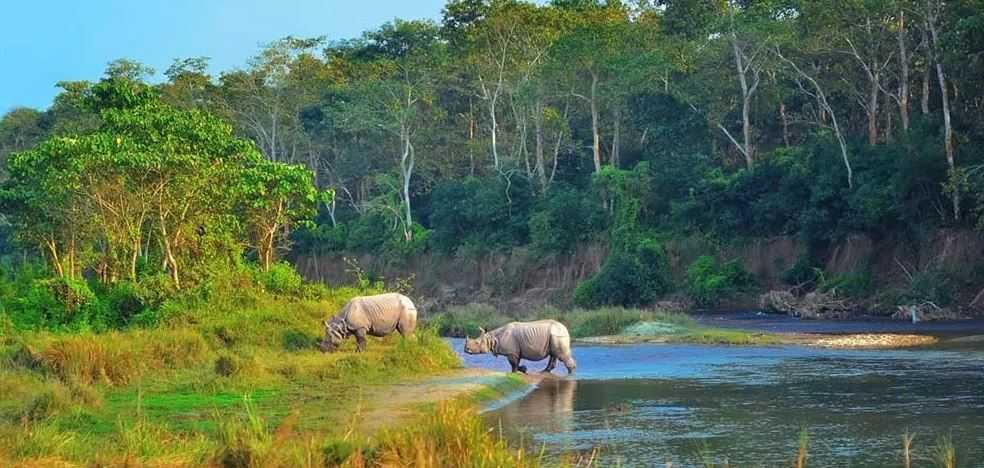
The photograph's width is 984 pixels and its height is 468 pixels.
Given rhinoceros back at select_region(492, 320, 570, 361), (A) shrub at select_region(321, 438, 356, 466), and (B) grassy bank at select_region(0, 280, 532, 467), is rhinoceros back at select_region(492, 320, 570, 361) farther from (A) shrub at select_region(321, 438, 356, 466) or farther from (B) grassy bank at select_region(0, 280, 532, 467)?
(A) shrub at select_region(321, 438, 356, 466)

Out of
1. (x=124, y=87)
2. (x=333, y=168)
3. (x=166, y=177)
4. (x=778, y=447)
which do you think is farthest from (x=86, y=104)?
(x=333, y=168)

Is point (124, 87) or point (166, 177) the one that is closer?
point (166, 177)

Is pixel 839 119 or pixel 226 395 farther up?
pixel 839 119

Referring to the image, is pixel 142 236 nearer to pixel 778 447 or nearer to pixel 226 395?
pixel 226 395

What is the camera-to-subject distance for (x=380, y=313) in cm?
2625

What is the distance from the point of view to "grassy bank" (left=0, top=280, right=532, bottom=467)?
11.9 metres

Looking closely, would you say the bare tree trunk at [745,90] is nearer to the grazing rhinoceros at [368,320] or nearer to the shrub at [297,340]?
the grazing rhinoceros at [368,320]

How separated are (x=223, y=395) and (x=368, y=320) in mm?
6583

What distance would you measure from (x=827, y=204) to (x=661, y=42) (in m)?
14.2

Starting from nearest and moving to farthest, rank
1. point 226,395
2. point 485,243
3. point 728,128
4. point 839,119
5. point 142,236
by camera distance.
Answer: point 226,395
point 142,236
point 839,119
point 728,128
point 485,243

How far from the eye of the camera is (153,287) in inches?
1141

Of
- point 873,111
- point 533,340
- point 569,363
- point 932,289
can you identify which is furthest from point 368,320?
point 873,111

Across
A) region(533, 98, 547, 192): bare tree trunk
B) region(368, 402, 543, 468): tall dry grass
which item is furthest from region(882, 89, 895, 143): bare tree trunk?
region(368, 402, 543, 468): tall dry grass

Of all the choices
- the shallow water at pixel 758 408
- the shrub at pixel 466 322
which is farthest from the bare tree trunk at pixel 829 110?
the shallow water at pixel 758 408
